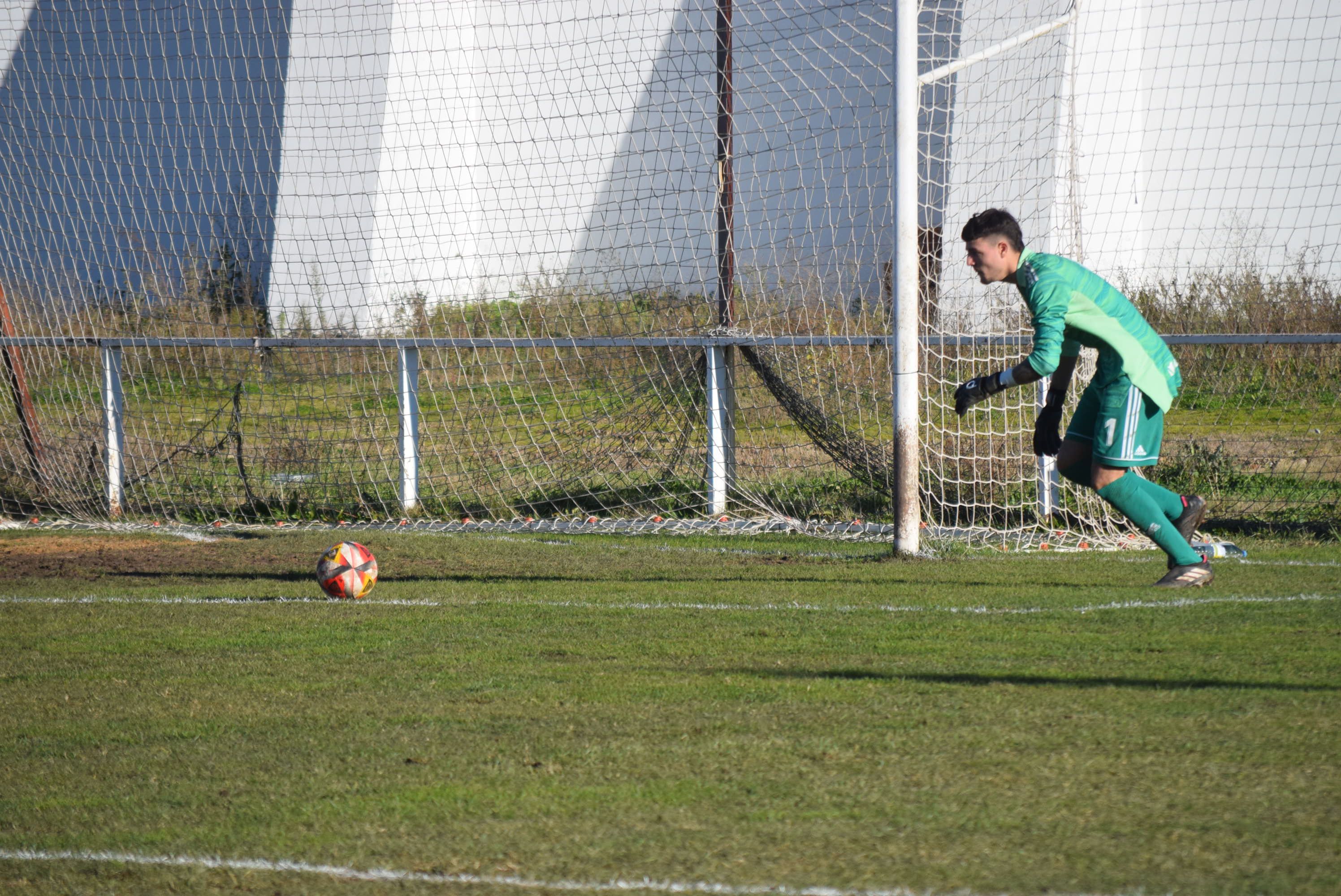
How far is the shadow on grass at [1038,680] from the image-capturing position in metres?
4.46

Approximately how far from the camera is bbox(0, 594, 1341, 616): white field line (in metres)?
6.15

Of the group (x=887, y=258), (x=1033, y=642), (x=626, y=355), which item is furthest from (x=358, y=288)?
(x=1033, y=642)

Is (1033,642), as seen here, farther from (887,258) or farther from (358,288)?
(358,288)

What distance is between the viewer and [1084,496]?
9.23 m

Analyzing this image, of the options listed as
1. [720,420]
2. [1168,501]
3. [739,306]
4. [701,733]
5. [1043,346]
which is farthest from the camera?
[739,306]

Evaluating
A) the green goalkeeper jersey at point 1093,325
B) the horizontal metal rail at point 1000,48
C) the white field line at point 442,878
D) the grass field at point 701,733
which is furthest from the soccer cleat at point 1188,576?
the white field line at point 442,878

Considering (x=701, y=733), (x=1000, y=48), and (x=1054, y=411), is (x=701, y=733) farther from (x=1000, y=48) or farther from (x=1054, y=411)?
(x=1000, y=48)

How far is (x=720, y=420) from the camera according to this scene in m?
10.4

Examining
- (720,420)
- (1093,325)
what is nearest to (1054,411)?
(1093,325)

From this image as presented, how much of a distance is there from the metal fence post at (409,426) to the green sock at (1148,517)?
6.41 meters

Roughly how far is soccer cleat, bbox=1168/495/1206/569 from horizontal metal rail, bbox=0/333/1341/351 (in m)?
2.52

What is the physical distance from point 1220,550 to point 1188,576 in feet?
5.19

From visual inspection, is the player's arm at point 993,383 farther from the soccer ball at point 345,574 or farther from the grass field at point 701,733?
the soccer ball at point 345,574

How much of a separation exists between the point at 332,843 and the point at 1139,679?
2.84 meters
